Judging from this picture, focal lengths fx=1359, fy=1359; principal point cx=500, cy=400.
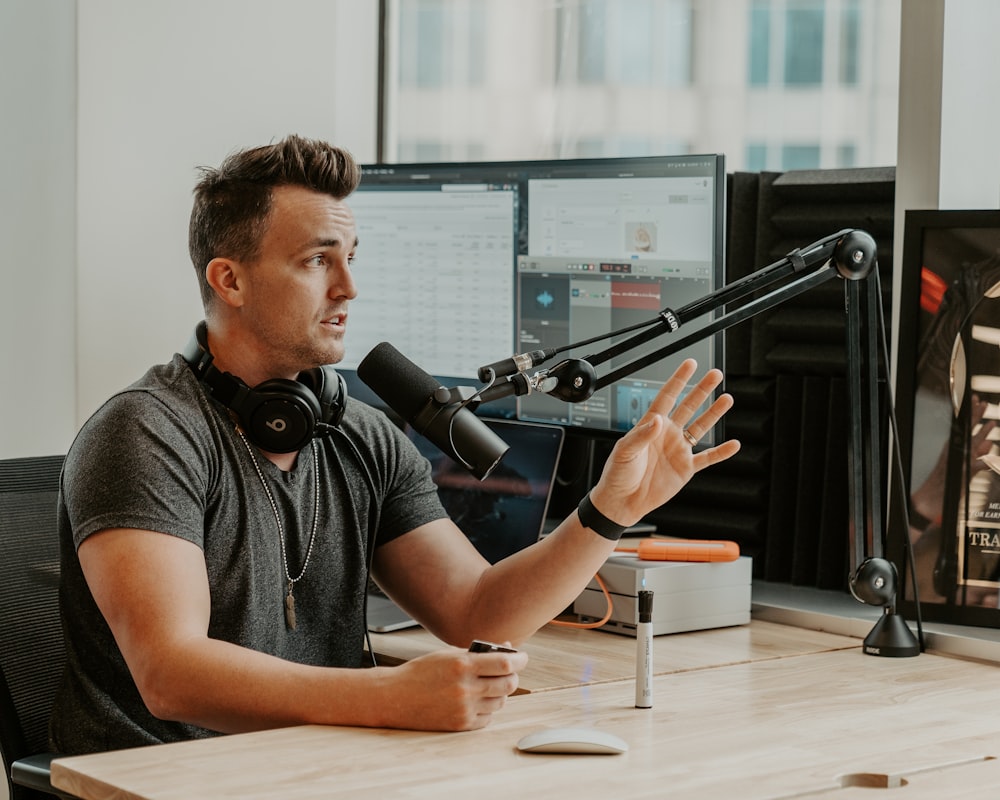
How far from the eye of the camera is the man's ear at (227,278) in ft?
5.36

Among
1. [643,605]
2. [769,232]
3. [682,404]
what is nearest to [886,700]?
[643,605]

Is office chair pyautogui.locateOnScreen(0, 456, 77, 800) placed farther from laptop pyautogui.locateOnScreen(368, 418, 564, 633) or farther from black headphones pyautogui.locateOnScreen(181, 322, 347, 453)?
laptop pyautogui.locateOnScreen(368, 418, 564, 633)

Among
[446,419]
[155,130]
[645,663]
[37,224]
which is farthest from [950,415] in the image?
[37,224]

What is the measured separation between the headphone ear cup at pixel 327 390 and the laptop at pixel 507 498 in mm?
325

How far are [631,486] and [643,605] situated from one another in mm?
186

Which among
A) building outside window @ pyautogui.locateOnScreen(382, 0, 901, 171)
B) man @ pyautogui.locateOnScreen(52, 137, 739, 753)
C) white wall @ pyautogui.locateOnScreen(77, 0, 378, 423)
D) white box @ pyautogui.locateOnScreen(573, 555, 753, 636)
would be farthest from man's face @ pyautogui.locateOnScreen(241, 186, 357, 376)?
building outside window @ pyautogui.locateOnScreen(382, 0, 901, 171)

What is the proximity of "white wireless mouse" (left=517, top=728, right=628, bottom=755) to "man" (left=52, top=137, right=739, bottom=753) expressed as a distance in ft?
0.26

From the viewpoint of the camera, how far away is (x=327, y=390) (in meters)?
1.64

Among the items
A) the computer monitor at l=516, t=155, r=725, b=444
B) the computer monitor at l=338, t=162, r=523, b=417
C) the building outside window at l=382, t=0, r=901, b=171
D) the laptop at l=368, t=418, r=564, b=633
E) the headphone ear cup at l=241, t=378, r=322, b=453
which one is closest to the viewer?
the headphone ear cup at l=241, t=378, r=322, b=453

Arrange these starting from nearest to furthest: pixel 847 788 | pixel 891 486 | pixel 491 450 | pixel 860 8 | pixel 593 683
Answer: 1. pixel 847 788
2. pixel 491 450
3. pixel 593 683
4. pixel 891 486
5. pixel 860 8

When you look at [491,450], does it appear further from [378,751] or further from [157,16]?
[157,16]

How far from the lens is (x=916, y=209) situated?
178cm

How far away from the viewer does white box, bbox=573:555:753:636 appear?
175 cm

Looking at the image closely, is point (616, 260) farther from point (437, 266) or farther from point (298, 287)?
point (298, 287)
